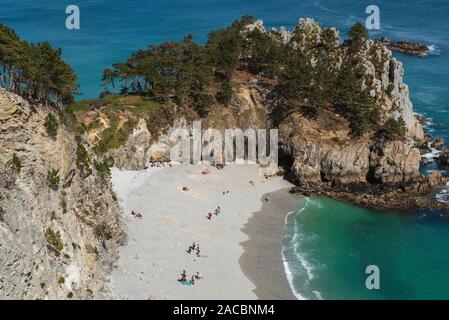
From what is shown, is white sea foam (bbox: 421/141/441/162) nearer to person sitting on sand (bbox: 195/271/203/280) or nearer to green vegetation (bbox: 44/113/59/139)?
person sitting on sand (bbox: 195/271/203/280)

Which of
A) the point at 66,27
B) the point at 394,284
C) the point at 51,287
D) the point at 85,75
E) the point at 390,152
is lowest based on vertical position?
the point at 394,284

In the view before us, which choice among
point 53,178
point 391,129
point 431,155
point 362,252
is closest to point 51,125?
point 53,178

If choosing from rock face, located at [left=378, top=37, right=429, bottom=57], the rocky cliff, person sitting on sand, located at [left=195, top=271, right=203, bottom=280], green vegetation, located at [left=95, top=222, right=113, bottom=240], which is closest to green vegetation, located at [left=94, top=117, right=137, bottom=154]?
the rocky cliff

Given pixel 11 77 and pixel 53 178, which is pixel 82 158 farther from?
pixel 11 77

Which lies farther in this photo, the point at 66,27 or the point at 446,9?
the point at 446,9

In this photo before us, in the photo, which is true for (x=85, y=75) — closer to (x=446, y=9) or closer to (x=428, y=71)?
(x=428, y=71)

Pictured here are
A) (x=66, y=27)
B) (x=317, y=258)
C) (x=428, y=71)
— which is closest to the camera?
(x=317, y=258)
